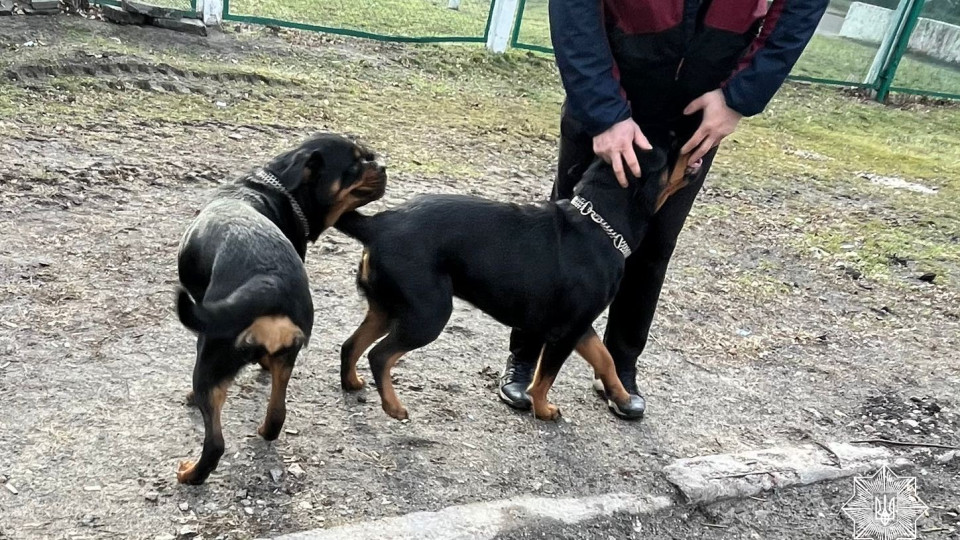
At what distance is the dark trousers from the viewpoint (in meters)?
3.57

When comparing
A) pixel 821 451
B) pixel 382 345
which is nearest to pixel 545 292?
pixel 382 345

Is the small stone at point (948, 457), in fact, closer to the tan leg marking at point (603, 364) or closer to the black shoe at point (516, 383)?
the tan leg marking at point (603, 364)

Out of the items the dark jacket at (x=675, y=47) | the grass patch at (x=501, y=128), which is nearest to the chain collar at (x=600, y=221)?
the dark jacket at (x=675, y=47)

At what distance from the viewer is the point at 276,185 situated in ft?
12.0

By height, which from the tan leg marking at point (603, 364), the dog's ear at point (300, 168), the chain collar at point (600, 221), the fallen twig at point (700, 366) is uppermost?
the chain collar at point (600, 221)

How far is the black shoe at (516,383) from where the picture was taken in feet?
12.6

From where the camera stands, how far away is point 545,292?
3.38 meters

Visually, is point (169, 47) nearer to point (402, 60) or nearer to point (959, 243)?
point (402, 60)

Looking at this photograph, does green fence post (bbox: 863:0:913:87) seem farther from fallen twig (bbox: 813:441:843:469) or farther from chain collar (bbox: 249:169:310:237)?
chain collar (bbox: 249:169:310:237)

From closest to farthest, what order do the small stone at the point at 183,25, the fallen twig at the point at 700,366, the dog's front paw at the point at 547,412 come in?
the dog's front paw at the point at 547,412 < the fallen twig at the point at 700,366 < the small stone at the point at 183,25

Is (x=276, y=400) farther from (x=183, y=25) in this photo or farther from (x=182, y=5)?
(x=182, y=5)

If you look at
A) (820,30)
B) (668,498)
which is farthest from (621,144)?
A: (820,30)

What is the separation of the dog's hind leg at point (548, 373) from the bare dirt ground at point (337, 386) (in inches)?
3.7

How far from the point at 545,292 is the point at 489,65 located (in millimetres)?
7452
